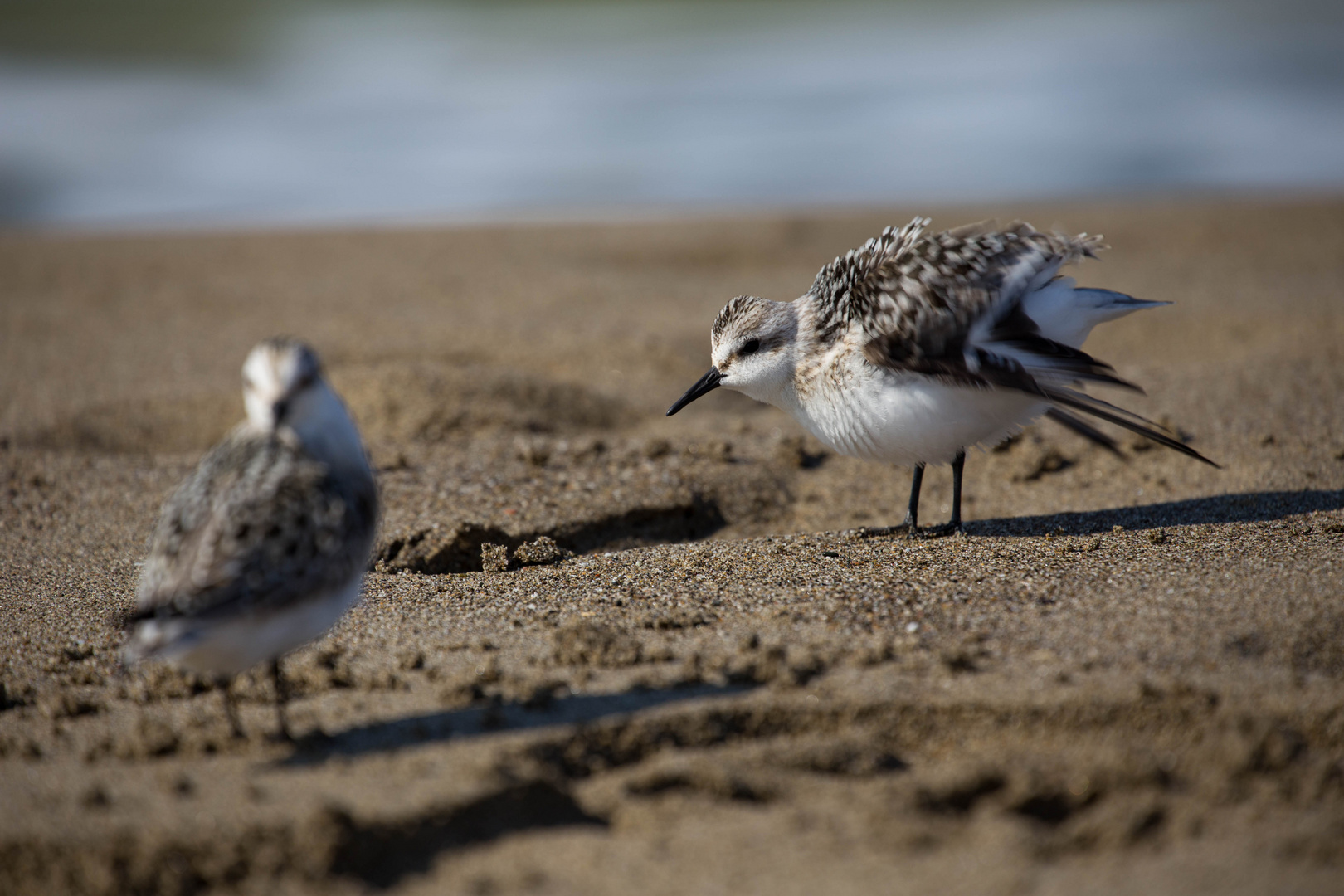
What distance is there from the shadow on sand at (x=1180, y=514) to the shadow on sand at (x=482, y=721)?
1.76m

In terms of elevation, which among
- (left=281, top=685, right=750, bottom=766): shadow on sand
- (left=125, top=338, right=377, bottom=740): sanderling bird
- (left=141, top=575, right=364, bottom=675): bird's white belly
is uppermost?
(left=125, top=338, right=377, bottom=740): sanderling bird

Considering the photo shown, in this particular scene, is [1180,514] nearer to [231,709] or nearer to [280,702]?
[280,702]

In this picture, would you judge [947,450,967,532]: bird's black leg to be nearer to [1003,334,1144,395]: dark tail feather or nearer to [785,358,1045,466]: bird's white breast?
[785,358,1045,466]: bird's white breast

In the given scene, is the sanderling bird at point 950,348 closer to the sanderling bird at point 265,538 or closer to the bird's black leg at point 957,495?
the bird's black leg at point 957,495

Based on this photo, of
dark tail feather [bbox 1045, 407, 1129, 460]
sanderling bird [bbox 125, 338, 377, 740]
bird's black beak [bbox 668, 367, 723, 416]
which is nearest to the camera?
sanderling bird [bbox 125, 338, 377, 740]

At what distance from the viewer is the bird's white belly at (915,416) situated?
368cm

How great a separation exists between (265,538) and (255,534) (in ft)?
0.10

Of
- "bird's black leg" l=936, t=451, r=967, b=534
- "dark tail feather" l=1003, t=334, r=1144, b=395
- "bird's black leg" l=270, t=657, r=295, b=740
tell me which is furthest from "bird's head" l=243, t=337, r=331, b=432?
"bird's black leg" l=936, t=451, r=967, b=534

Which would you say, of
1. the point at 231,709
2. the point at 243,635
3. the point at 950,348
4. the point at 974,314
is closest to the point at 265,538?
the point at 243,635

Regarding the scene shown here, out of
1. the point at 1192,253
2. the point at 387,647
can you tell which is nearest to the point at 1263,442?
the point at 387,647

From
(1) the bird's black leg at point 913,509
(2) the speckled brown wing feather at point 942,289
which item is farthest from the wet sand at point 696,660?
(2) the speckled brown wing feather at point 942,289

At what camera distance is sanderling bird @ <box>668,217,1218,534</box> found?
3584 mm

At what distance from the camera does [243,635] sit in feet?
7.82

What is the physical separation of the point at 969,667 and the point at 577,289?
5771 millimetres
